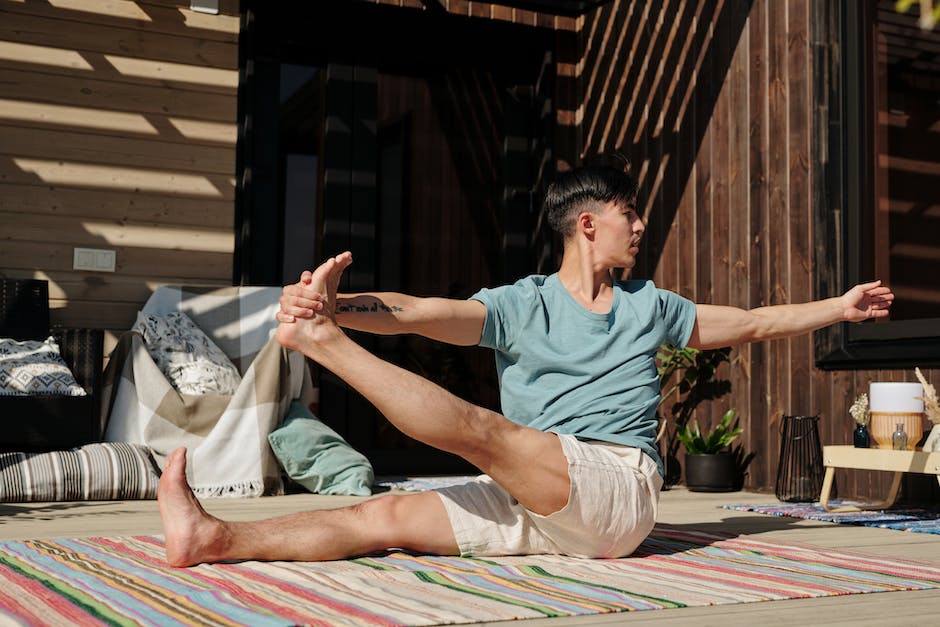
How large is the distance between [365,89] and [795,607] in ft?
14.8

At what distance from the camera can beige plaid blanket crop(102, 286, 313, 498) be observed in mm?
4344

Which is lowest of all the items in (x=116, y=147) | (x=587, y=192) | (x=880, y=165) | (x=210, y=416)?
(x=210, y=416)

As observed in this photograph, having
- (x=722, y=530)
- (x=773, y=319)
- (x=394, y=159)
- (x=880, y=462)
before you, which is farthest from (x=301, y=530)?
(x=394, y=159)

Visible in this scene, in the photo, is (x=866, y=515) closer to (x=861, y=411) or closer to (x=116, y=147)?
(x=861, y=411)

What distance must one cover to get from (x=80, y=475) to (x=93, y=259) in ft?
4.63

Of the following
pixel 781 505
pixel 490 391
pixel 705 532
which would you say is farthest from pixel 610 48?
pixel 705 532

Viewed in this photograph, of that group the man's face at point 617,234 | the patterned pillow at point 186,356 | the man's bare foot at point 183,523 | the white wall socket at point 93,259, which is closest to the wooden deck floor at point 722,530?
the patterned pillow at point 186,356

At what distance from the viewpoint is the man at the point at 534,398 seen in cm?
204

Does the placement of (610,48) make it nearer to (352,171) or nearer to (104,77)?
(352,171)

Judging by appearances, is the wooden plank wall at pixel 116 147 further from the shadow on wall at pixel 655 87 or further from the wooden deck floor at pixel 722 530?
the shadow on wall at pixel 655 87

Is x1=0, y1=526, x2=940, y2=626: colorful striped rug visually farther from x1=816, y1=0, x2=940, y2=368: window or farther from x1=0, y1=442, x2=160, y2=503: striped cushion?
x1=816, y1=0, x2=940, y2=368: window

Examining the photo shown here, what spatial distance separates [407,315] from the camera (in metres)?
2.26

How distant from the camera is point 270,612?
168cm

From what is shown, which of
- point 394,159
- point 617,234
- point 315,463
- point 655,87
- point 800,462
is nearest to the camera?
point 617,234
